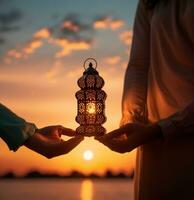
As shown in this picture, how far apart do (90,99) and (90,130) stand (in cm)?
41

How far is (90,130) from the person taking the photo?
12.2 ft

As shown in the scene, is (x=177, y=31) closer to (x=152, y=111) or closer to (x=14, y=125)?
(x=152, y=111)

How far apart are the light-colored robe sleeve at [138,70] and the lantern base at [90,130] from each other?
129mm

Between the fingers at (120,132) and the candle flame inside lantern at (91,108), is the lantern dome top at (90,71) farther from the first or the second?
the fingers at (120,132)

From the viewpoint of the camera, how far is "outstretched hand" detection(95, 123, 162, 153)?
332 centimetres

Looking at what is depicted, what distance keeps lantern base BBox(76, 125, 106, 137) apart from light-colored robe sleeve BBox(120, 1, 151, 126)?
13cm

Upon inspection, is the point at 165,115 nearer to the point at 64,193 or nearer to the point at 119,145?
the point at 119,145

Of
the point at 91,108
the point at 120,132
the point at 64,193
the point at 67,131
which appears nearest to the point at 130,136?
the point at 120,132

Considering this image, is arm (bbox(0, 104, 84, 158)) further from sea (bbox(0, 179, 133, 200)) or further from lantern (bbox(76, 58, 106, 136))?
sea (bbox(0, 179, 133, 200))

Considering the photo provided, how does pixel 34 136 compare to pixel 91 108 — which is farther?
pixel 91 108

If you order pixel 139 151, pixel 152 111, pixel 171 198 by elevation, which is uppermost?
pixel 152 111

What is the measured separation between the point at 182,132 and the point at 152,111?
32 cm

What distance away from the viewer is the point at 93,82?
399cm

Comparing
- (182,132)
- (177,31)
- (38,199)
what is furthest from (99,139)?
(38,199)
